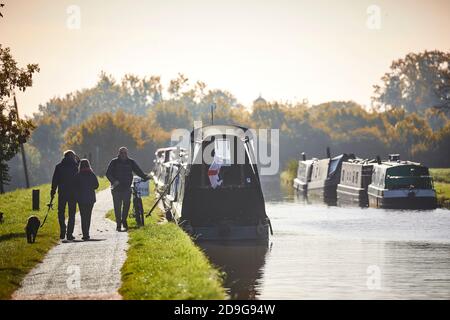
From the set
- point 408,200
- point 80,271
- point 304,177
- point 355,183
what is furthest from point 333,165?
point 80,271

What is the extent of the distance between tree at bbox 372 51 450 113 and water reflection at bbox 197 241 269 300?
319 feet

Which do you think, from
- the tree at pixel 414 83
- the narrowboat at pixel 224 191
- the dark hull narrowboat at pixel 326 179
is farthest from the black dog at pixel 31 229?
the tree at pixel 414 83

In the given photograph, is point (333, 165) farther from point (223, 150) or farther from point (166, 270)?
point (166, 270)

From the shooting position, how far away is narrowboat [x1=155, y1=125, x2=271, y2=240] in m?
25.7

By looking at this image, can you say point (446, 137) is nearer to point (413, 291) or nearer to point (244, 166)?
point (244, 166)

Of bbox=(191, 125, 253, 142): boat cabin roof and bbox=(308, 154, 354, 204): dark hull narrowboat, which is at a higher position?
bbox=(191, 125, 253, 142): boat cabin roof

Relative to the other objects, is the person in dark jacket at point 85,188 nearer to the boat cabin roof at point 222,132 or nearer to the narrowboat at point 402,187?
the boat cabin roof at point 222,132

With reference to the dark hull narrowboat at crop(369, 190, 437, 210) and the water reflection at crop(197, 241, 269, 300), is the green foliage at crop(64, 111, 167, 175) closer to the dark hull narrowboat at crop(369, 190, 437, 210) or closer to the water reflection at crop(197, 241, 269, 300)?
the dark hull narrowboat at crop(369, 190, 437, 210)

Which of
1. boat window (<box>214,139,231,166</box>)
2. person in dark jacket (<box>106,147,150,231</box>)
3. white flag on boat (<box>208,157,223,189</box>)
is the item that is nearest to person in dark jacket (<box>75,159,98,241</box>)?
person in dark jacket (<box>106,147,150,231</box>)

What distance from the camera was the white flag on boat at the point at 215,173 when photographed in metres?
25.6

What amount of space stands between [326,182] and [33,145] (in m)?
77.8

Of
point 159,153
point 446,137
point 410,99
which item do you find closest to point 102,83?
point 410,99

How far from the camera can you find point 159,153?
217ft

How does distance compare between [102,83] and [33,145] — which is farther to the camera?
[102,83]
